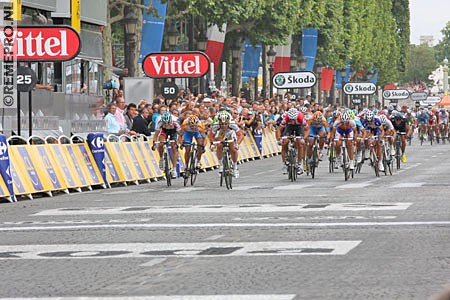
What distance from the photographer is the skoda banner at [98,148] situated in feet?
90.1

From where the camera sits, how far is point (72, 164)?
26.1 metres

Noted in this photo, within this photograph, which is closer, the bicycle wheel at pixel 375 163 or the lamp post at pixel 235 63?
the bicycle wheel at pixel 375 163

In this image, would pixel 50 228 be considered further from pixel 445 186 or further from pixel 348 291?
pixel 445 186

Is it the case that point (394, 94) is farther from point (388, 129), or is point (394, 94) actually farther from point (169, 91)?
point (388, 129)

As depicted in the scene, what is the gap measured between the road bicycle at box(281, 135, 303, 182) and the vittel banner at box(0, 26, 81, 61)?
19.0 ft

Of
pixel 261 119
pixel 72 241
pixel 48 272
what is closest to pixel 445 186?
pixel 72 241

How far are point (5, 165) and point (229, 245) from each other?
31.0 ft

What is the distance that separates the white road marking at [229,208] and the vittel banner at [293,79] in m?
32.6

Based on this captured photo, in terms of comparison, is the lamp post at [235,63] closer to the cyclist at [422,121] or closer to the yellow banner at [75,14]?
the cyclist at [422,121]

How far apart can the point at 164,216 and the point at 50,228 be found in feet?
7.20

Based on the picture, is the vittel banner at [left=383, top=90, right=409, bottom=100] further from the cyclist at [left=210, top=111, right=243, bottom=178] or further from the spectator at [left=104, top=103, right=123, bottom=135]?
the cyclist at [left=210, top=111, right=243, bottom=178]

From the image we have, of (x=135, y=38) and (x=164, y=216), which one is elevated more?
(x=135, y=38)

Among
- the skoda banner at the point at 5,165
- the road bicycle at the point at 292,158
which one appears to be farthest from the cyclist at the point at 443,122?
the skoda banner at the point at 5,165

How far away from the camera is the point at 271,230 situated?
15.9 metres
